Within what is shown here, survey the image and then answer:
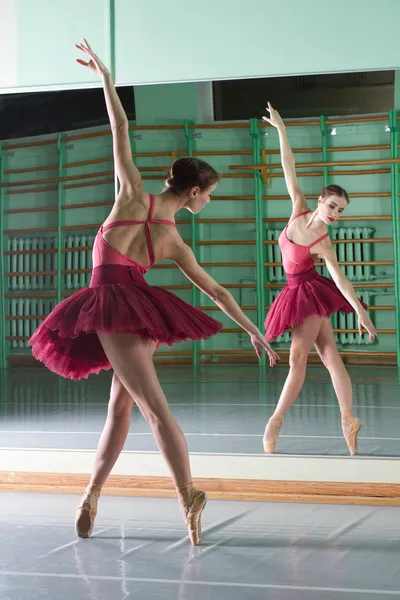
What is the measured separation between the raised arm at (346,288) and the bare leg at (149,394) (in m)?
1.11

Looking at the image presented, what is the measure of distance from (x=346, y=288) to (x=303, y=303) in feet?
0.90

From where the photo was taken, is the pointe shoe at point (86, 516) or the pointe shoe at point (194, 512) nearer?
the pointe shoe at point (194, 512)

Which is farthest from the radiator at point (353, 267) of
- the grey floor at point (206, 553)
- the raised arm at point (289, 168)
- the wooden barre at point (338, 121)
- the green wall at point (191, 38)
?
the grey floor at point (206, 553)

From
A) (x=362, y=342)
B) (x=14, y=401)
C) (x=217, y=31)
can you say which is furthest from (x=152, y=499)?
(x=362, y=342)

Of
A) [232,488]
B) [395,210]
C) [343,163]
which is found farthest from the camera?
[395,210]

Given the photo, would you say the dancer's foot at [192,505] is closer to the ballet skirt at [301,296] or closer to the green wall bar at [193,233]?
the ballet skirt at [301,296]

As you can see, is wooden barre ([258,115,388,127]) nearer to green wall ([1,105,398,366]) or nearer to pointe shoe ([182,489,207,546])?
green wall ([1,105,398,366])

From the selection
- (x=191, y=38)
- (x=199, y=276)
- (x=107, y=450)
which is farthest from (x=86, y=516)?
(x=191, y=38)

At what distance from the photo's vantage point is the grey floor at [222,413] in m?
4.16

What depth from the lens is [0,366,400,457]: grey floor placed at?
416 cm

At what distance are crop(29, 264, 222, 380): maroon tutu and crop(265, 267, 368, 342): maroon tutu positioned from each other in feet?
3.83

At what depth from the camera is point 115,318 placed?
274 cm

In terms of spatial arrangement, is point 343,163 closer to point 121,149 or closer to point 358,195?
point 358,195

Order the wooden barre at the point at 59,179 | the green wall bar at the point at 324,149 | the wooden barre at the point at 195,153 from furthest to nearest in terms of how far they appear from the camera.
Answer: the wooden barre at the point at 59,179
the wooden barre at the point at 195,153
the green wall bar at the point at 324,149
